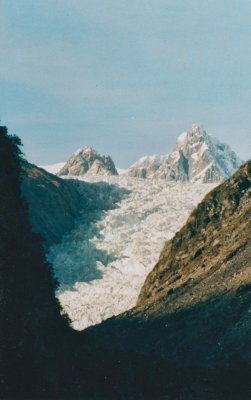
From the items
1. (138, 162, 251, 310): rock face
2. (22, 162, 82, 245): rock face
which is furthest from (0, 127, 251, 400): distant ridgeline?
(22, 162, 82, 245): rock face

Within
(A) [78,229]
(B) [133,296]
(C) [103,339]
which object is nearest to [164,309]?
(C) [103,339]

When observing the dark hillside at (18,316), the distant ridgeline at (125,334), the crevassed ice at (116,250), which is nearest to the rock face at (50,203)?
the crevassed ice at (116,250)

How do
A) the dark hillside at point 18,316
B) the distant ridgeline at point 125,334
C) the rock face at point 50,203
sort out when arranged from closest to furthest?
the dark hillside at point 18,316
the distant ridgeline at point 125,334
the rock face at point 50,203

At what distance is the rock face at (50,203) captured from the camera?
12162cm

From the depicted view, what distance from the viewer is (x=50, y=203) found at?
5069 inches

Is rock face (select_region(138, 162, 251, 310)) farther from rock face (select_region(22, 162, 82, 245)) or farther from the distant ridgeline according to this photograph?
rock face (select_region(22, 162, 82, 245))

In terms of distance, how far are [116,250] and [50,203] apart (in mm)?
26374

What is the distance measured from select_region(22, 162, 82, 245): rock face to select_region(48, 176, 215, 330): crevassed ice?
13.1 feet

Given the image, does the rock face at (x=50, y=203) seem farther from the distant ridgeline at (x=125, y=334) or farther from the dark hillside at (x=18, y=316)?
the dark hillside at (x=18, y=316)

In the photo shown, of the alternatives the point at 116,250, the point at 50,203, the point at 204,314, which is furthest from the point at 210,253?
the point at 50,203

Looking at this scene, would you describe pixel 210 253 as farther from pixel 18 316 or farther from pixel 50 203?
pixel 50 203

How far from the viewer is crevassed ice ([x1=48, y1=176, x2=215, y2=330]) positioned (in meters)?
90.3

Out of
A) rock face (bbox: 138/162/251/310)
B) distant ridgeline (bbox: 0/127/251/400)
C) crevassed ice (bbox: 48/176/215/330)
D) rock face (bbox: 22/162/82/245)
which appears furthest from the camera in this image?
rock face (bbox: 22/162/82/245)

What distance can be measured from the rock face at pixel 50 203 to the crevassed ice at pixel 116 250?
399 cm
